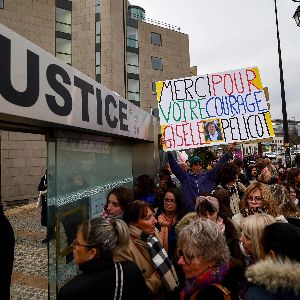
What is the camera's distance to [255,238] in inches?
87.3

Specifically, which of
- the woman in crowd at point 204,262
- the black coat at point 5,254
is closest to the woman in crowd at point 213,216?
the woman in crowd at point 204,262

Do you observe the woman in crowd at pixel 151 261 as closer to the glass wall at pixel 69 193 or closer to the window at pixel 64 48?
the glass wall at pixel 69 193

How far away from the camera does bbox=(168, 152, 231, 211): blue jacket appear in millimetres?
4781

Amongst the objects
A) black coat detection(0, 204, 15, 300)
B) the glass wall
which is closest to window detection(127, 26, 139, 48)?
the glass wall

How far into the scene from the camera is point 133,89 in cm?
3089

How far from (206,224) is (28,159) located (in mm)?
17239

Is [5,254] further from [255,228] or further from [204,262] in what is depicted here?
[255,228]

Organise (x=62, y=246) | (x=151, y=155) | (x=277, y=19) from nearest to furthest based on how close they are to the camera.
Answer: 1. (x=62, y=246)
2. (x=151, y=155)
3. (x=277, y=19)

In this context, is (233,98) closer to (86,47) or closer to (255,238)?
(255,238)

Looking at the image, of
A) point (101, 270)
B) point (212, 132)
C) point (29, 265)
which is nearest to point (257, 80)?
point (212, 132)

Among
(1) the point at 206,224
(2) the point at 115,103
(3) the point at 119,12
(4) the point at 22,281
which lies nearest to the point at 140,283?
(1) the point at 206,224

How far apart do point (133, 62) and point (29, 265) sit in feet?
91.8

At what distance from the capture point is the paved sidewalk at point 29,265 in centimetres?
475

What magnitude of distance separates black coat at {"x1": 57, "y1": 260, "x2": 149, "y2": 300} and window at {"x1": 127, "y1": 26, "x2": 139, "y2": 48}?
31.9 m
